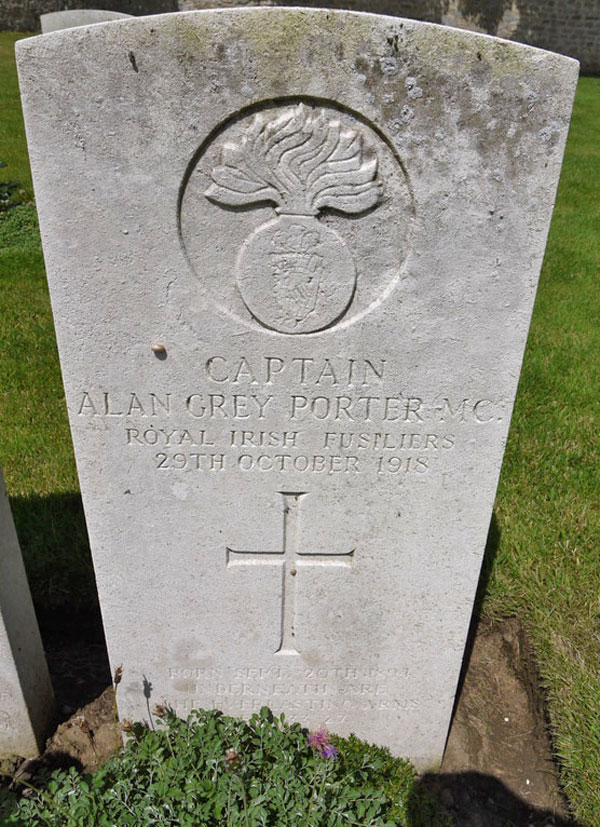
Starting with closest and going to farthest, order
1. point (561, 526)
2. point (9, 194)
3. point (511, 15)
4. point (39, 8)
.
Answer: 1. point (561, 526)
2. point (9, 194)
3. point (39, 8)
4. point (511, 15)

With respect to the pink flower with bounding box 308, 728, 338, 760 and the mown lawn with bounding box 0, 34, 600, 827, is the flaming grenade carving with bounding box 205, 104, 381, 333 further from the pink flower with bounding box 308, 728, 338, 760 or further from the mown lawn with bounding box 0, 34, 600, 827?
the mown lawn with bounding box 0, 34, 600, 827

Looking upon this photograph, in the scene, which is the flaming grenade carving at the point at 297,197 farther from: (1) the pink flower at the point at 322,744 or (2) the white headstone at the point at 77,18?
(2) the white headstone at the point at 77,18

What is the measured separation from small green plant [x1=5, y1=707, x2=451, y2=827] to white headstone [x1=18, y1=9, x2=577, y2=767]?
0.18 m

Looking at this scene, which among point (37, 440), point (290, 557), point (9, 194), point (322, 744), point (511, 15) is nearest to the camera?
point (290, 557)

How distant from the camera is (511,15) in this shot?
1986cm

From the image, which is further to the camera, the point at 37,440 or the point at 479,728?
the point at 37,440

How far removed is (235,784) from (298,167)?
5.97ft

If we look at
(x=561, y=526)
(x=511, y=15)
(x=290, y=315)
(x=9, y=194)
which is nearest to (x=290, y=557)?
(x=290, y=315)

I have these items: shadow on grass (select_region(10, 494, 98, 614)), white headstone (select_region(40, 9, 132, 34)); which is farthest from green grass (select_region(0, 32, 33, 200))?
shadow on grass (select_region(10, 494, 98, 614))

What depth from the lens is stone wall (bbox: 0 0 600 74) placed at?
62.3 feet

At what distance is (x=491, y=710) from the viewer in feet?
8.82

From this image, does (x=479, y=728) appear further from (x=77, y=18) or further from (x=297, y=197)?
(x=77, y=18)

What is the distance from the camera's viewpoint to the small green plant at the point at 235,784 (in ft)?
6.53

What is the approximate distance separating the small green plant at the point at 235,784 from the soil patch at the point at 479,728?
147 millimetres
